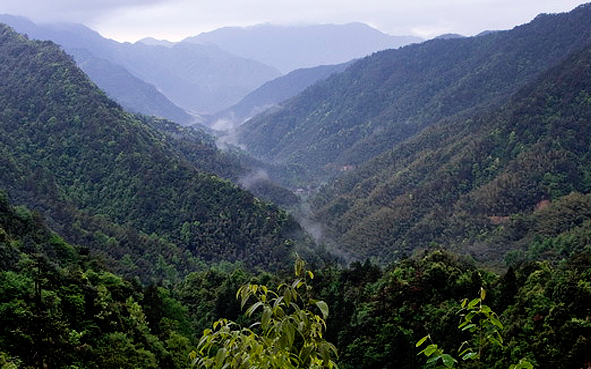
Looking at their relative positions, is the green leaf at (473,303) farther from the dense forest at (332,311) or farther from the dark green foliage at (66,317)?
the dark green foliage at (66,317)

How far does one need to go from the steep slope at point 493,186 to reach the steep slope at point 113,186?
78.9 feet

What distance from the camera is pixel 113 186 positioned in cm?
6888

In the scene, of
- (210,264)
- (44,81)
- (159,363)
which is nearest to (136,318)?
(159,363)

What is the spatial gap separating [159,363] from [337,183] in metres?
107

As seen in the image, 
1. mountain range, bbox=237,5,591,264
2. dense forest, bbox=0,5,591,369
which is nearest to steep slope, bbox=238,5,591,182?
mountain range, bbox=237,5,591,264

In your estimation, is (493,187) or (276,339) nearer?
(276,339)

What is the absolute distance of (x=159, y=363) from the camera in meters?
22.0

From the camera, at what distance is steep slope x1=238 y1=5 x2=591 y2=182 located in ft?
443

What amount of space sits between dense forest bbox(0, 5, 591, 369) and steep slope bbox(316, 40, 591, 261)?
0.36 m

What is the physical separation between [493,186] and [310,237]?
29577mm

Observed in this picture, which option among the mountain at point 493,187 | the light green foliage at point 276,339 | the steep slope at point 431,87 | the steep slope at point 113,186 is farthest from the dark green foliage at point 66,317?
the steep slope at point 431,87

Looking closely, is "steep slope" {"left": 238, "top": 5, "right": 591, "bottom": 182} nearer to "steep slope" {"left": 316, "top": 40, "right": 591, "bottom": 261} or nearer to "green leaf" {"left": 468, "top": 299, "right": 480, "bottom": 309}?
"steep slope" {"left": 316, "top": 40, "right": 591, "bottom": 261}

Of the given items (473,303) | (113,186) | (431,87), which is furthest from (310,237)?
(431,87)

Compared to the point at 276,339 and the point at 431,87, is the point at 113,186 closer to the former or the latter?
the point at 276,339
